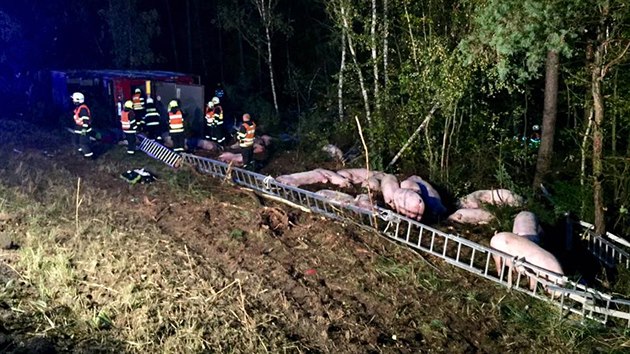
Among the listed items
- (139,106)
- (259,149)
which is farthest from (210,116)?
(139,106)

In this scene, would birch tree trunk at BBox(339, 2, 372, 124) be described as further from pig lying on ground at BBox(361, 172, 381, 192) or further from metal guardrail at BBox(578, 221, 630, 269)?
metal guardrail at BBox(578, 221, 630, 269)

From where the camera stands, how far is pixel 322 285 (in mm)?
6043

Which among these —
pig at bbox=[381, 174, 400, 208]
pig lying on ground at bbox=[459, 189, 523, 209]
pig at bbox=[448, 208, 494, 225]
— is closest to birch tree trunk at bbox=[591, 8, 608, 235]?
pig lying on ground at bbox=[459, 189, 523, 209]

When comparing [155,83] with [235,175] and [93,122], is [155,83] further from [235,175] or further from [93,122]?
[235,175]

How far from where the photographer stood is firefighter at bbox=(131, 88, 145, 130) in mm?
12062

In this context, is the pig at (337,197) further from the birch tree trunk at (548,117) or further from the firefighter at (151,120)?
the firefighter at (151,120)

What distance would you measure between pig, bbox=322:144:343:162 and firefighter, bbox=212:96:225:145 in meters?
2.23

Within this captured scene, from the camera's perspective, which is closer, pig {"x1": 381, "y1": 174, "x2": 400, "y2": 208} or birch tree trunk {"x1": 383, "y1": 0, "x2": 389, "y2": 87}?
pig {"x1": 381, "y1": 174, "x2": 400, "y2": 208}

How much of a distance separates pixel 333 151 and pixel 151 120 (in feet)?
12.9

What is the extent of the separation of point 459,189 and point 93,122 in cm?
836

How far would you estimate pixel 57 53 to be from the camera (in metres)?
18.7

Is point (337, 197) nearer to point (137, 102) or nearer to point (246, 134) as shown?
point (246, 134)

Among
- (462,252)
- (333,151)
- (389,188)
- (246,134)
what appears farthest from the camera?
(333,151)

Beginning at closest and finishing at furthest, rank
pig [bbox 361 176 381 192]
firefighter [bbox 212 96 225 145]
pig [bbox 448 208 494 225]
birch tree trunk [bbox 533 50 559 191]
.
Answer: birch tree trunk [bbox 533 50 559 191], pig [bbox 448 208 494 225], pig [bbox 361 176 381 192], firefighter [bbox 212 96 225 145]
